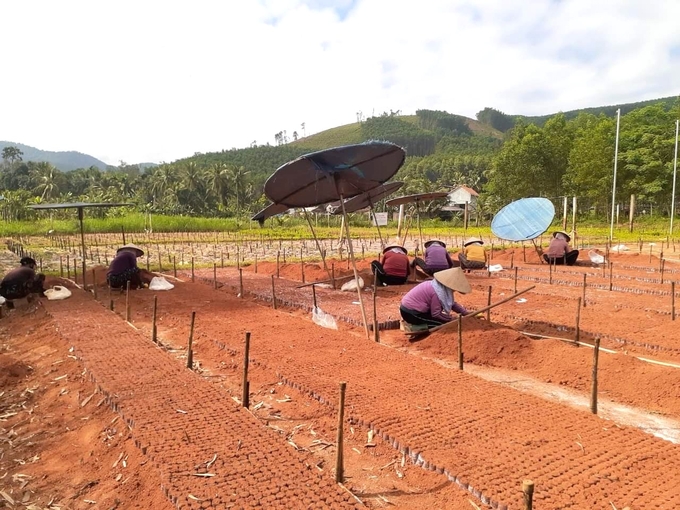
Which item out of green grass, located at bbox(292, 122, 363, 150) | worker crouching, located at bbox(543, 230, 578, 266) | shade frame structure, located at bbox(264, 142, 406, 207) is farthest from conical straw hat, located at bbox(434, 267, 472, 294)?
green grass, located at bbox(292, 122, 363, 150)

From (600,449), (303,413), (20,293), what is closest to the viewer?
(600,449)

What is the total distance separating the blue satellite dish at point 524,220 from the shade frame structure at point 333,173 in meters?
6.80

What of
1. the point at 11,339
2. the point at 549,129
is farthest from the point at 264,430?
the point at 549,129

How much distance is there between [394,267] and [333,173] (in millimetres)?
3771

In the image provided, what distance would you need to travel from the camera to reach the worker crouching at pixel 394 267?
10211mm

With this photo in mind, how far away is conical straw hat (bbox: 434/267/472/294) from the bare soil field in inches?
25.7

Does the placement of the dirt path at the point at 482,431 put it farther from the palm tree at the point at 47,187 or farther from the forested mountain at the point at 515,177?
the palm tree at the point at 47,187

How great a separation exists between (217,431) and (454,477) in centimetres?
165

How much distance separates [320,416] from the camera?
396 cm

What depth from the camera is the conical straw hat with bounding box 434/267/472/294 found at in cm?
560

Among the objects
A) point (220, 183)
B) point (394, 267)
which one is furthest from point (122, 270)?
point (220, 183)

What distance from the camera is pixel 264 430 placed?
3533 millimetres

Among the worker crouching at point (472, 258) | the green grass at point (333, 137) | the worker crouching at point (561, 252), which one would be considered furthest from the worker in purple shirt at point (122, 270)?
the green grass at point (333, 137)

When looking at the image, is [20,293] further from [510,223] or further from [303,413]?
[510,223]
